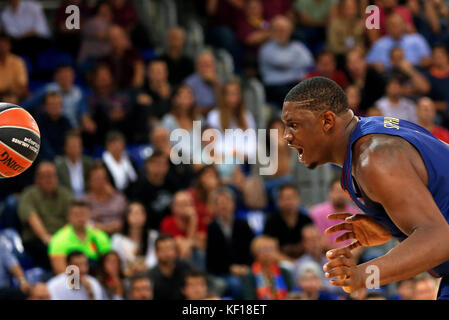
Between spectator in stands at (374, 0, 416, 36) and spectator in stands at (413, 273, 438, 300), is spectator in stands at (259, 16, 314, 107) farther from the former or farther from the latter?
spectator in stands at (413, 273, 438, 300)

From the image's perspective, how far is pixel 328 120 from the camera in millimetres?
3695

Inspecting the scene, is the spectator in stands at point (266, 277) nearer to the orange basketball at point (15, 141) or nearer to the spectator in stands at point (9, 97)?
the spectator in stands at point (9, 97)

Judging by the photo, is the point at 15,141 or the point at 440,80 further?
the point at 440,80

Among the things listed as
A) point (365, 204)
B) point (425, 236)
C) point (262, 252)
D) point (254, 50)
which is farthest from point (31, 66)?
point (425, 236)

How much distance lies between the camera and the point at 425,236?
127 inches

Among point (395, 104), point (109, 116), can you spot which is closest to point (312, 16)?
point (395, 104)

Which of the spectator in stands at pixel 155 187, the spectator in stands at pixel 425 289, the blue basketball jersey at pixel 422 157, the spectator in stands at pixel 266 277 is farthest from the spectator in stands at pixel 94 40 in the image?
the blue basketball jersey at pixel 422 157

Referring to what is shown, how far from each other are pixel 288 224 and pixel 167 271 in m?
1.45

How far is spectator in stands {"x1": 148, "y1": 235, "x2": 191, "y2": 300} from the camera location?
282 inches

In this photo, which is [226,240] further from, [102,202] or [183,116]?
[183,116]

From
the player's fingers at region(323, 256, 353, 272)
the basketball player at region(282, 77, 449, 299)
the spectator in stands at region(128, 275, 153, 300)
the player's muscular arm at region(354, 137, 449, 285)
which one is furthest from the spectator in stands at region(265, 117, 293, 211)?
the player's fingers at region(323, 256, 353, 272)

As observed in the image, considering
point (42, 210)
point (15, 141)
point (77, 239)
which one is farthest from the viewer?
point (42, 210)

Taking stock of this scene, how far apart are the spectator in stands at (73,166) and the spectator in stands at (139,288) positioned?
1748 millimetres
